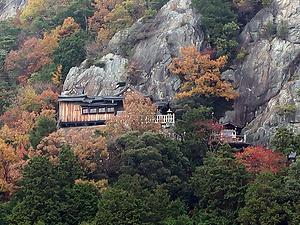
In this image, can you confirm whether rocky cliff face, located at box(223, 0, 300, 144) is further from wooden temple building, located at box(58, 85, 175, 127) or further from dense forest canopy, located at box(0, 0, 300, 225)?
wooden temple building, located at box(58, 85, 175, 127)

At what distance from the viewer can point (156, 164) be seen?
35.1 m

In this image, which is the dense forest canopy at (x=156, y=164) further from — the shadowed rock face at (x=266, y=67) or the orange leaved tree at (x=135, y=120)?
the shadowed rock face at (x=266, y=67)

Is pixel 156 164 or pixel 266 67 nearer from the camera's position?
pixel 156 164

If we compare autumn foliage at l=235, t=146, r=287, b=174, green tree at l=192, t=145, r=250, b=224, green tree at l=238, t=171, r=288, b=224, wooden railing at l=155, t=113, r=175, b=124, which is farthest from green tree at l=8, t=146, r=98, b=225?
wooden railing at l=155, t=113, r=175, b=124

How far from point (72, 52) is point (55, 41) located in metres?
3.90

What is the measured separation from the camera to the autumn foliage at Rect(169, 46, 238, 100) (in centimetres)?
4528

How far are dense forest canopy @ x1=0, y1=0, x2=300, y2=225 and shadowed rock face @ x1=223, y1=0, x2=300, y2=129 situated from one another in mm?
1010

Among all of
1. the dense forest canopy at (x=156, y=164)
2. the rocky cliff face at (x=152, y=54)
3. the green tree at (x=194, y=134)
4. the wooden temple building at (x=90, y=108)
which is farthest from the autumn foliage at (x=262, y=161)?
the rocky cliff face at (x=152, y=54)

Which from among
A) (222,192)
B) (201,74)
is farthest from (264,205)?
(201,74)

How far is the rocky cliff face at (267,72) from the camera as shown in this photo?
1704 inches

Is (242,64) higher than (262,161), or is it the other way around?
(242,64)

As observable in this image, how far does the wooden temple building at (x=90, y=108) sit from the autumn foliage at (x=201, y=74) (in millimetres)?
2753

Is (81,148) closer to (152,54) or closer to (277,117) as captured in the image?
(277,117)

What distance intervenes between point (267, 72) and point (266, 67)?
1.48ft
